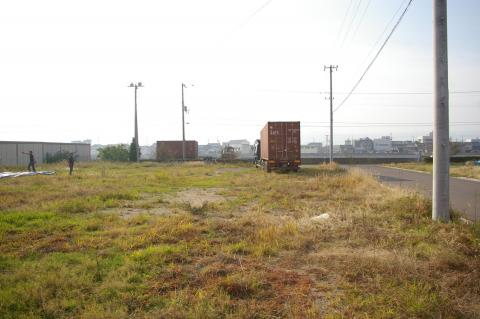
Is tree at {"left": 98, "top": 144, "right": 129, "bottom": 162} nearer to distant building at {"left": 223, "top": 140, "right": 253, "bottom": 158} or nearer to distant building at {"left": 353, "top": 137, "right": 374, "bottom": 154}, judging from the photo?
distant building at {"left": 223, "top": 140, "right": 253, "bottom": 158}

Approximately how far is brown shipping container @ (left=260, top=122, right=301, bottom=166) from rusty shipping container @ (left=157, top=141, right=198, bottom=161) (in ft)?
111

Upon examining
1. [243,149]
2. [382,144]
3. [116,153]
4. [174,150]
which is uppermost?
[382,144]

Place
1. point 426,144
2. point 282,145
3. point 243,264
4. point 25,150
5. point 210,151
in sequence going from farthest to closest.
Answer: point 210,151 → point 426,144 → point 25,150 → point 282,145 → point 243,264

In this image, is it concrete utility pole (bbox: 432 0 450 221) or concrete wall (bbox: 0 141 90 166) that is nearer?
concrete utility pole (bbox: 432 0 450 221)

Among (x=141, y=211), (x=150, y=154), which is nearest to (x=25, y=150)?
(x=141, y=211)

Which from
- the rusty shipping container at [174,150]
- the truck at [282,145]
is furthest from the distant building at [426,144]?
the truck at [282,145]

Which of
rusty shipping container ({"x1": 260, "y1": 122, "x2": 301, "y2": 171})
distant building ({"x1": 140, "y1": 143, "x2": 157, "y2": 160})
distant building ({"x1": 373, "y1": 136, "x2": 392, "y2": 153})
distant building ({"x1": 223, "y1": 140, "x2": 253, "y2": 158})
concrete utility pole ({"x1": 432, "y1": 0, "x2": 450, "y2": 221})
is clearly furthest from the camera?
distant building ({"x1": 373, "y1": 136, "x2": 392, "y2": 153})

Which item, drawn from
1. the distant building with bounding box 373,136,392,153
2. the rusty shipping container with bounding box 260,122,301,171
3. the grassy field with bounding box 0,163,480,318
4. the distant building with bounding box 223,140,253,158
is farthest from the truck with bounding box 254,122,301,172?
the distant building with bounding box 373,136,392,153

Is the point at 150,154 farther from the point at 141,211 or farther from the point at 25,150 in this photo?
the point at 141,211

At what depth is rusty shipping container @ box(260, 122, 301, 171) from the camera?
25266 mm

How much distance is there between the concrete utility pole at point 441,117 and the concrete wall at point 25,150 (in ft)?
157

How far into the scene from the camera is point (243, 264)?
5598mm

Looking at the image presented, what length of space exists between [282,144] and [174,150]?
36516mm

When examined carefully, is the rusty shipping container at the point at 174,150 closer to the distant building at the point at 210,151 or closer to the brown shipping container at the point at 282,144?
the brown shipping container at the point at 282,144
